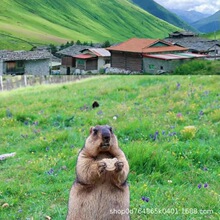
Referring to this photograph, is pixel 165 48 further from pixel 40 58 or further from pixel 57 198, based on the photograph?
pixel 57 198

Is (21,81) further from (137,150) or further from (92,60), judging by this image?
(92,60)

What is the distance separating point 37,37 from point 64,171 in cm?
15978

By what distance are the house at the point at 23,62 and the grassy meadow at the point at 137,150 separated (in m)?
59.2

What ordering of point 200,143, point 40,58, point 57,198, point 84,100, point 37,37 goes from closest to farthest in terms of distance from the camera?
point 57,198 → point 200,143 → point 84,100 → point 40,58 → point 37,37

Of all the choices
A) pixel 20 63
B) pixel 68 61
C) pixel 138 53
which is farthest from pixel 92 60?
pixel 20 63

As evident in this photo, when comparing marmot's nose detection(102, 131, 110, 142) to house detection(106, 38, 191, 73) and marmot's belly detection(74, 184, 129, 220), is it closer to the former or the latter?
marmot's belly detection(74, 184, 129, 220)

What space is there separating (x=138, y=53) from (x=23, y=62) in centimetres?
2280

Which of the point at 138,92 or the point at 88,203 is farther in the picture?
the point at 138,92

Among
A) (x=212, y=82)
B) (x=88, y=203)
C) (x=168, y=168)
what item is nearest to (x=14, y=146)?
(x=168, y=168)

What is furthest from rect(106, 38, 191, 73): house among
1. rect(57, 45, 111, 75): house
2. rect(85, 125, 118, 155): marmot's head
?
rect(85, 125, 118, 155): marmot's head

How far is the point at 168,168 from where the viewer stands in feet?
25.3

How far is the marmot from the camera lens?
3.77m

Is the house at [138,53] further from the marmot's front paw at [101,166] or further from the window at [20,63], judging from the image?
the marmot's front paw at [101,166]

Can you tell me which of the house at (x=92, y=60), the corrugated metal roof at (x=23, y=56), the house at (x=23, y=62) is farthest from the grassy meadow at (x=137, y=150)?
the house at (x=92, y=60)
